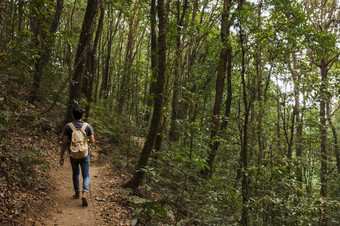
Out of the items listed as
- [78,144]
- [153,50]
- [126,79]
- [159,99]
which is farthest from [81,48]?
[126,79]

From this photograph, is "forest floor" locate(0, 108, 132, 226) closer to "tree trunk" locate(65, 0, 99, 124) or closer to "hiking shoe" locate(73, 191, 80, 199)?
"hiking shoe" locate(73, 191, 80, 199)

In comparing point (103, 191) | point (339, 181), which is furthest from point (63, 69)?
point (339, 181)

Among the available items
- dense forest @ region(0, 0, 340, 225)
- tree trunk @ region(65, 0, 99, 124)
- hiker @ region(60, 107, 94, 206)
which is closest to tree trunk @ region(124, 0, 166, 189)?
dense forest @ region(0, 0, 340, 225)

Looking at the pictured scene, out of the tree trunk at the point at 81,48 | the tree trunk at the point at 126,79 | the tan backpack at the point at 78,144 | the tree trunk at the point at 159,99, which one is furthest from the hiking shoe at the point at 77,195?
the tree trunk at the point at 126,79

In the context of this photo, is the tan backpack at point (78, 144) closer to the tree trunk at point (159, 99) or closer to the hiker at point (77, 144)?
the hiker at point (77, 144)

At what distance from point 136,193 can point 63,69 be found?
7925 mm

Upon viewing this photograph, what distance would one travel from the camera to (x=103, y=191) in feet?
21.7

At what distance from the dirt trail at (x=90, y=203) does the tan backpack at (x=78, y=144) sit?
103 centimetres

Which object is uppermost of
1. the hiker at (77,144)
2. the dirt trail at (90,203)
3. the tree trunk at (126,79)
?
the tree trunk at (126,79)

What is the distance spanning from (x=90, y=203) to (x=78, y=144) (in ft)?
5.12

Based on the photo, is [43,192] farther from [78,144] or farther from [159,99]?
[159,99]

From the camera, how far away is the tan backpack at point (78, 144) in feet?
16.6

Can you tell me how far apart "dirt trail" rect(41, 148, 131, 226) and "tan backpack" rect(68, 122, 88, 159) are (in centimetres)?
103

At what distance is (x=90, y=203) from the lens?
5.65 metres
